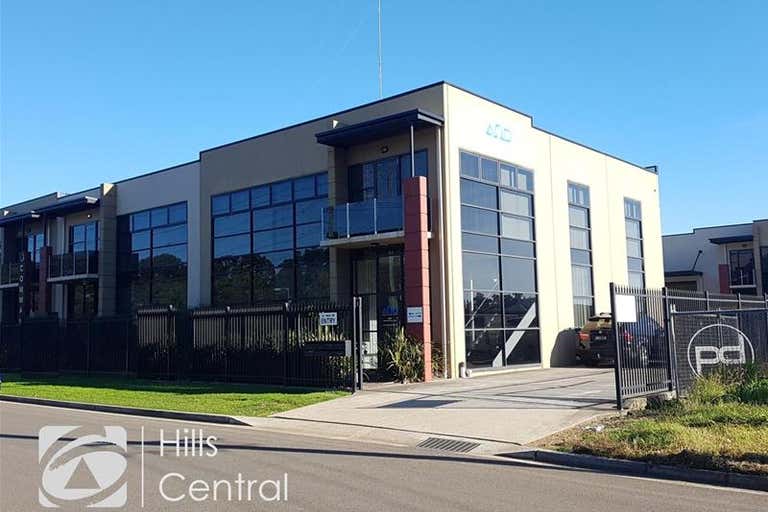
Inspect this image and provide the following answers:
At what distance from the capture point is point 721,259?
4484 cm

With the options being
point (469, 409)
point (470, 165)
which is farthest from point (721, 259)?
point (469, 409)

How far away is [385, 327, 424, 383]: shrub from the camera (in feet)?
63.5

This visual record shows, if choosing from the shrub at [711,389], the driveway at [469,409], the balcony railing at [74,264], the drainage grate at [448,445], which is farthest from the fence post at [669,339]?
the balcony railing at [74,264]

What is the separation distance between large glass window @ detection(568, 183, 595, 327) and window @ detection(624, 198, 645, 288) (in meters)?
3.82

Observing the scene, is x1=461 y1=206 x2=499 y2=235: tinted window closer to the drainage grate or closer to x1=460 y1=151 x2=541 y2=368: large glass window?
x1=460 y1=151 x2=541 y2=368: large glass window

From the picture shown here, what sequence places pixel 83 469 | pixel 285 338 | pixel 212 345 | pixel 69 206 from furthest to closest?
pixel 69 206 < pixel 212 345 < pixel 285 338 < pixel 83 469

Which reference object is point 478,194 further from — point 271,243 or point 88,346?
point 88,346

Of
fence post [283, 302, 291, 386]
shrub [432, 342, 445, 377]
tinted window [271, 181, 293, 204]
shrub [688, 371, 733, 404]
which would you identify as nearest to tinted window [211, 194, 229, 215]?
tinted window [271, 181, 293, 204]

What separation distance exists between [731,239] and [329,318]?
112 ft

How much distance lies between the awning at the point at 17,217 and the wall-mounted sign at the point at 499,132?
79.6ft

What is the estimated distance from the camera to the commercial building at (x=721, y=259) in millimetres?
43125

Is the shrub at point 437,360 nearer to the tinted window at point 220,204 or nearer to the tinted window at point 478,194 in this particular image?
the tinted window at point 478,194

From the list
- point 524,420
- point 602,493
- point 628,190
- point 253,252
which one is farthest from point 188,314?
point 628,190

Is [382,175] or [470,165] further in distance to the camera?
[382,175]
